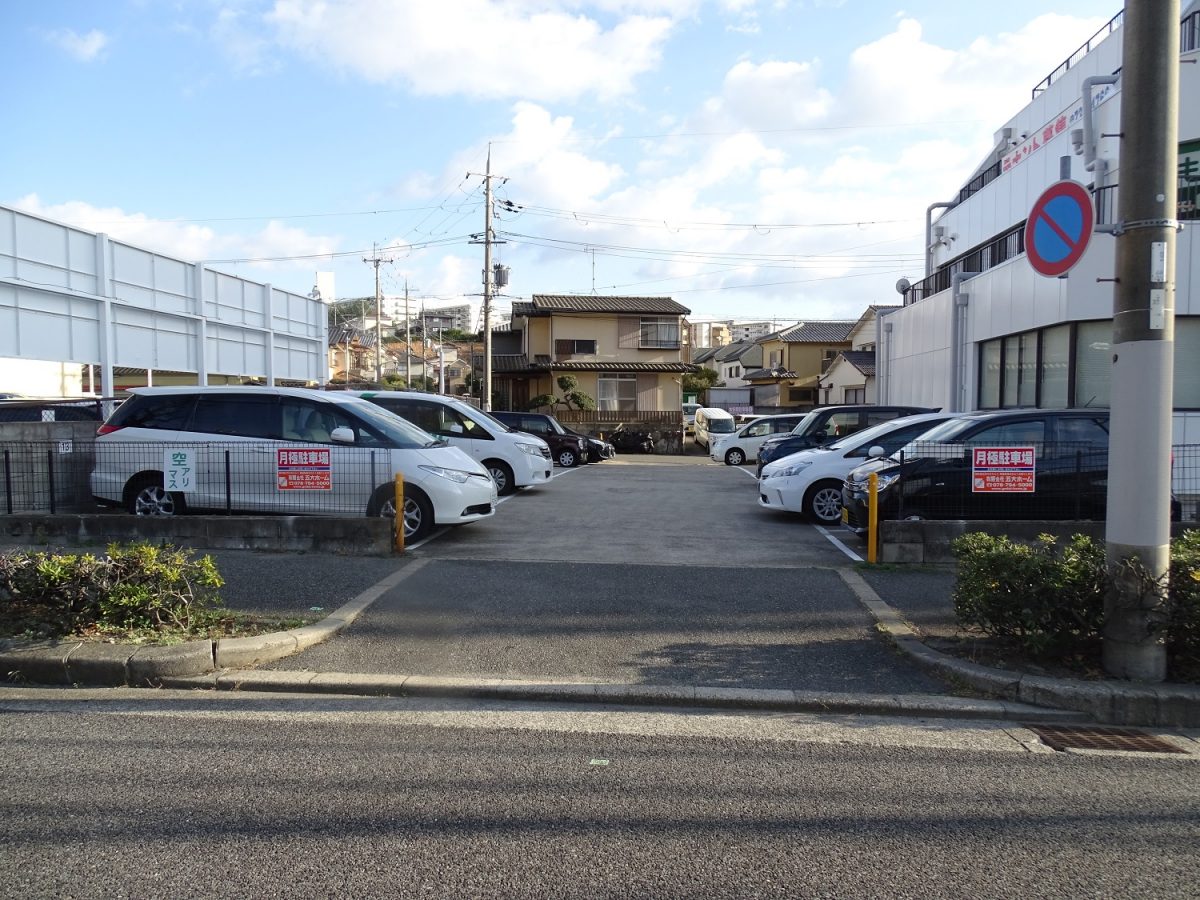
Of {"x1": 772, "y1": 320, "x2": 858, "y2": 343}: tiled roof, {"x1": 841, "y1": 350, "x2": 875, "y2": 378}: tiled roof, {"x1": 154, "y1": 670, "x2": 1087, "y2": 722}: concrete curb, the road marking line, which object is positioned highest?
{"x1": 772, "y1": 320, "x2": 858, "y2": 343}: tiled roof

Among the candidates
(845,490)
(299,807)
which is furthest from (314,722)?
(845,490)

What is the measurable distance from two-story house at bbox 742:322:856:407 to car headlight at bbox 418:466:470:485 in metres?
50.4

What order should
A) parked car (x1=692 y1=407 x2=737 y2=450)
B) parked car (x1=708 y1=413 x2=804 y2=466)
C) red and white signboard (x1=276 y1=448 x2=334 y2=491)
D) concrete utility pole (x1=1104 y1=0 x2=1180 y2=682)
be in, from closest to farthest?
concrete utility pole (x1=1104 y1=0 x2=1180 y2=682) < red and white signboard (x1=276 y1=448 x2=334 y2=491) < parked car (x1=708 y1=413 x2=804 y2=466) < parked car (x1=692 y1=407 x2=737 y2=450)

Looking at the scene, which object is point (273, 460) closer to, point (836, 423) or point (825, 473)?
point (825, 473)

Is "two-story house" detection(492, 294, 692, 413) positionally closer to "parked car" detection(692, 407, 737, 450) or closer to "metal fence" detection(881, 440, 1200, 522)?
"parked car" detection(692, 407, 737, 450)

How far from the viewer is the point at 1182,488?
32.6ft

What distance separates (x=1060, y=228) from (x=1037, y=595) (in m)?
2.53

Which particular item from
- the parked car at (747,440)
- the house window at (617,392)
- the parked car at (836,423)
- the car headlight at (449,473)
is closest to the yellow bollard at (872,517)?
the car headlight at (449,473)

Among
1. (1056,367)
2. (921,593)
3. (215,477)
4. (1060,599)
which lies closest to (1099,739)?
(1060,599)

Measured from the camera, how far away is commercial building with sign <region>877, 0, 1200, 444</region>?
14148 mm

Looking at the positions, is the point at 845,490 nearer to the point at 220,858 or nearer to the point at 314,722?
the point at 314,722

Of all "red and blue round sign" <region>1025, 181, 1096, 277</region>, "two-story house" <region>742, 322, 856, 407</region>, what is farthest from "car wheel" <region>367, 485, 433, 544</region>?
"two-story house" <region>742, 322, 856, 407</region>

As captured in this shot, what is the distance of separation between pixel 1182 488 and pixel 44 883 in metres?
10.9

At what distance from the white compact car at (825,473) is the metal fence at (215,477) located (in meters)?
5.45
